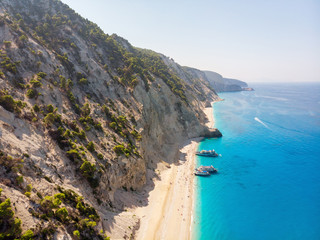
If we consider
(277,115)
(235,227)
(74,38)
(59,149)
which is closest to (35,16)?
(74,38)

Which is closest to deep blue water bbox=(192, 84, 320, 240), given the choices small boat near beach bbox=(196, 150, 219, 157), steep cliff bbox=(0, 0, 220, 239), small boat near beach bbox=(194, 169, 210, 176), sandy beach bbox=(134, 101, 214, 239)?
small boat near beach bbox=(194, 169, 210, 176)

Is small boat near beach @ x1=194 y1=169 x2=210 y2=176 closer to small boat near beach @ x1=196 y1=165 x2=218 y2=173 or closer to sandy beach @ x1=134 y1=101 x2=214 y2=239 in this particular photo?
small boat near beach @ x1=196 y1=165 x2=218 y2=173

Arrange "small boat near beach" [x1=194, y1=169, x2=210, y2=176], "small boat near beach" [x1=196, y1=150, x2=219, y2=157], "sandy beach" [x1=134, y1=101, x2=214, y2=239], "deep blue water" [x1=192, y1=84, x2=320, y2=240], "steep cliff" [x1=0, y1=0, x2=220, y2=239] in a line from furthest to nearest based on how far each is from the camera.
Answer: "small boat near beach" [x1=196, y1=150, x2=219, y2=157], "small boat near beach" [x1=194, y1=169, x2=210, y2=176], "deep blue water" [x1=192, y1=84, x2=320, y2=240], "sandy beach" [x1=134, y1=101, x2=214, y2=239], "steep cliff" [x1=0, y1=0, x2=220, y2=239]

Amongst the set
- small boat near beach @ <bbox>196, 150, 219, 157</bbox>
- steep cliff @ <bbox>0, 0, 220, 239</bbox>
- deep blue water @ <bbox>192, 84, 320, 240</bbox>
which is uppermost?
steep cliff @ <bbox>0, 0, 220, 239</bbox>

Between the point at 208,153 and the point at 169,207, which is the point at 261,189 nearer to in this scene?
the point at 208,153

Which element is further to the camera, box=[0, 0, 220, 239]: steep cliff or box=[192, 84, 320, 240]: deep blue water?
box=[192, 84, 320, 240]: deep blue water

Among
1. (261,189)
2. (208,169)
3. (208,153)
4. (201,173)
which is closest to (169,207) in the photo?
(201,173)
